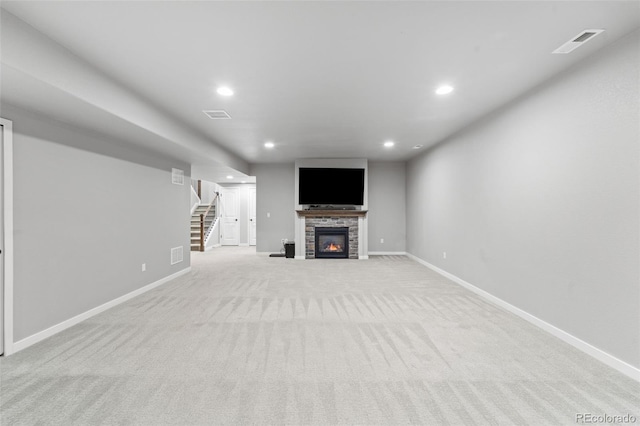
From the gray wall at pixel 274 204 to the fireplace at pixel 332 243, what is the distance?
3.28 feet

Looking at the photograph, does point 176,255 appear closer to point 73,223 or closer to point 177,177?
point 177,177

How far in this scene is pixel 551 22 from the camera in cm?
195

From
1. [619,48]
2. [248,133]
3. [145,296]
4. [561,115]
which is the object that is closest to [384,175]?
[248,133]

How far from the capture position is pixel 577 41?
2.17 meters

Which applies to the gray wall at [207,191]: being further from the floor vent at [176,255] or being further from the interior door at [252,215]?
the floor vent at [176,255]

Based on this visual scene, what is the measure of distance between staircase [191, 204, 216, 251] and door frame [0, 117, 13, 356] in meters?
6.76

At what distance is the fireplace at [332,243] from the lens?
24.6ft

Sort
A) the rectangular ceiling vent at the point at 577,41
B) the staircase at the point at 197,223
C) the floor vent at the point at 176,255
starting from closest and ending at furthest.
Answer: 1. the rectangular ceiling vent at the point at 577,41
2. the floor vent at the point at 176,255
3. the staircase at the point at 197,223

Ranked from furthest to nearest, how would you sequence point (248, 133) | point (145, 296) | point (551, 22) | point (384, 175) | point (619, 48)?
point (384, 175)
point (248, 133)
point (145, 296)
point (619, 48)
point (551, 22)

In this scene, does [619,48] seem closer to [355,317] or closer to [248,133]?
[355,317]

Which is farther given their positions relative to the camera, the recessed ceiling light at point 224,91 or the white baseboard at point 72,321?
the recessed ceiling light at point 224,91

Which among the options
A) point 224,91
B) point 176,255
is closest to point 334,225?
point 176,255

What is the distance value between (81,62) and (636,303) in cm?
496

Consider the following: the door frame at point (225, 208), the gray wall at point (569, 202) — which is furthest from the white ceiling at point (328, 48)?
the door frame at point (225, 208)
